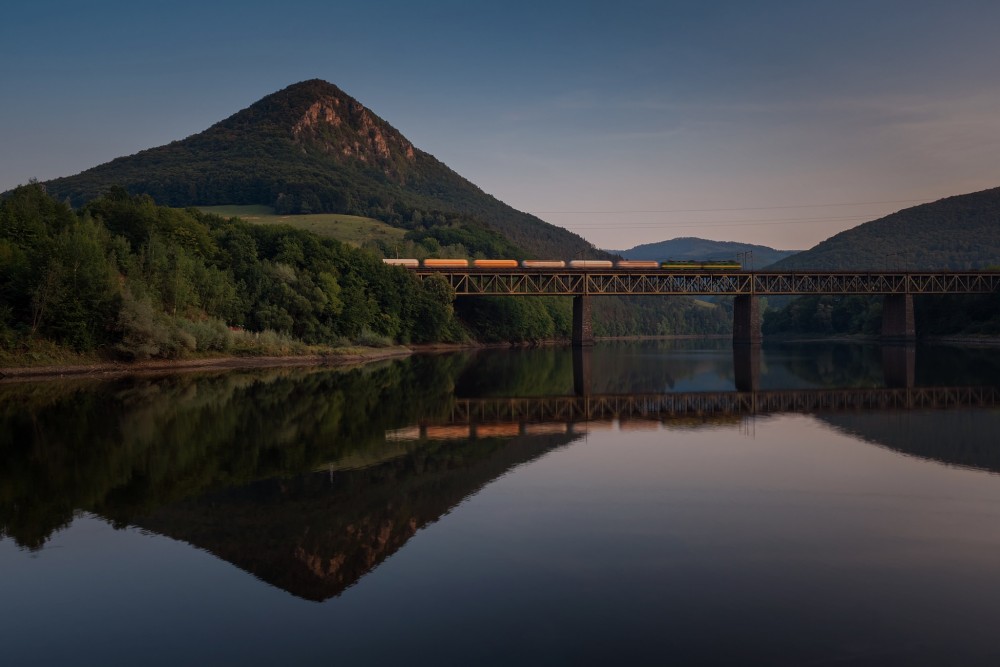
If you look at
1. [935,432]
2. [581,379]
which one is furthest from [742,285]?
[935,432]

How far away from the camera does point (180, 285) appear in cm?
7675

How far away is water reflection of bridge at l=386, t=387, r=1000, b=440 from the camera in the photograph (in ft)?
121

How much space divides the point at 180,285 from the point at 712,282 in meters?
96.4

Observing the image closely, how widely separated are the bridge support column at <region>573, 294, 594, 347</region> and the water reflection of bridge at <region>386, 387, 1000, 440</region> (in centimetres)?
7989

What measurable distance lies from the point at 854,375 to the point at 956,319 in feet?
334

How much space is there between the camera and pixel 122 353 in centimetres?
6681

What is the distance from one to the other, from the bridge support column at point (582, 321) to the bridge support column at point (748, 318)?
28.7m

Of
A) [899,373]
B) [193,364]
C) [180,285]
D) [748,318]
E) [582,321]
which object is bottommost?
[899,373]

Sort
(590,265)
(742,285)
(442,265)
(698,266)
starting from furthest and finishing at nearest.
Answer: (742,285) → (590,265) → (698,266) → (442,265)

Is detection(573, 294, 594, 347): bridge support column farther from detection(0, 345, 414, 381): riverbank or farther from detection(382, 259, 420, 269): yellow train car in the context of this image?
detection(0, 345, 414, 381): riverbank

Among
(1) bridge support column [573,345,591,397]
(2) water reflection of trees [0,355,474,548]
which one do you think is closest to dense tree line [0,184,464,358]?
(2) water reflection of trees [0,355,474,548]

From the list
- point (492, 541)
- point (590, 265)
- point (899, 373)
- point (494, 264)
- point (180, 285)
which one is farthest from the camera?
point (590, 265)

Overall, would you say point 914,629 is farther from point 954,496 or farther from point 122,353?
point 122,353

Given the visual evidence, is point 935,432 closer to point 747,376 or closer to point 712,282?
point 747,376
